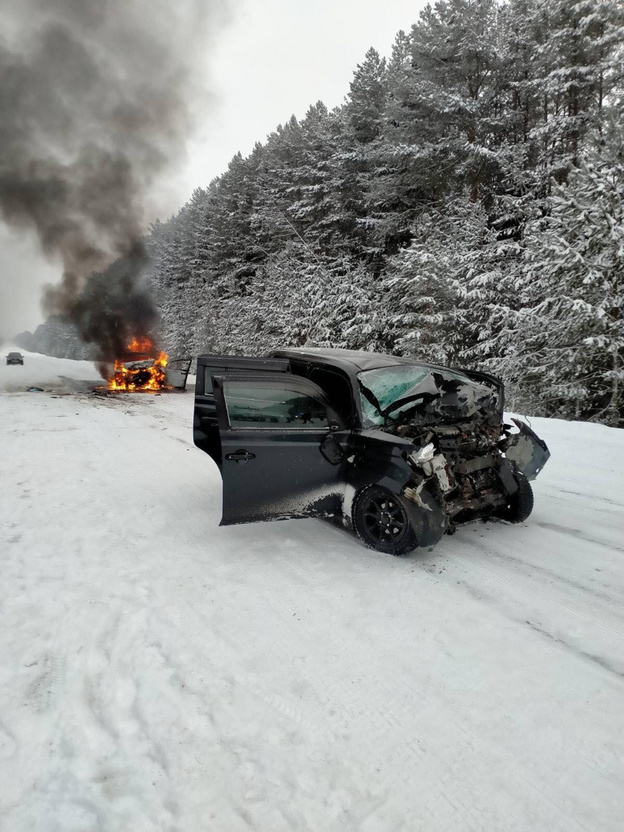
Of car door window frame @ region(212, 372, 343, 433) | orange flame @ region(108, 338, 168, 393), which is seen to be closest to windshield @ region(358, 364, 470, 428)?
car door window frame @ region(212, 372, 343, 433)

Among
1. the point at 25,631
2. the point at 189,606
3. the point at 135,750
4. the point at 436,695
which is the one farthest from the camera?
the point at 189,606

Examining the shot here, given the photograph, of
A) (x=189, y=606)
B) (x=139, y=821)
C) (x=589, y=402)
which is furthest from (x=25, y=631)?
(x=589, y=402)

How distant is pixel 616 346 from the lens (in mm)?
9469

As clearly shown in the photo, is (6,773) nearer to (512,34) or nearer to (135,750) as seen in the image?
(135,750)

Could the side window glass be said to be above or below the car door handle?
above

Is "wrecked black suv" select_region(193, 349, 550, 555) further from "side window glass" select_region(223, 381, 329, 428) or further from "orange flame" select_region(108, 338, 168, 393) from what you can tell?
"orange flame" select_region(108, 338, 168, 393)

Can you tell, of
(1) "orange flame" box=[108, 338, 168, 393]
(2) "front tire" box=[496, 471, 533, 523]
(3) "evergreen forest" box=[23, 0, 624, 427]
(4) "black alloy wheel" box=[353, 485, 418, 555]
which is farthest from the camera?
(1) "orange flame" box=[108, 338, 168, 393]

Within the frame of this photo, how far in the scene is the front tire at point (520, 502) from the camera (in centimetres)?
424

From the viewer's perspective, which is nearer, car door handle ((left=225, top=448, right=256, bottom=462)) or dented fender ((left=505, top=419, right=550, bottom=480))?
car door handle ((left=225, top=448, right=256, bottom=462))

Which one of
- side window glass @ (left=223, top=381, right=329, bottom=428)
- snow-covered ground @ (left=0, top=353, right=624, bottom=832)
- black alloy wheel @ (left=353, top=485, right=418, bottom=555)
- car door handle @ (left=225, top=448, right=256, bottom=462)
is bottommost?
snow-covered ground @ (left=0, top=353, right=624, bottom=832)

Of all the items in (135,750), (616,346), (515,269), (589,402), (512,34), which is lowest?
(135,750)

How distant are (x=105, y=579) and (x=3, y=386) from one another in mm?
17415

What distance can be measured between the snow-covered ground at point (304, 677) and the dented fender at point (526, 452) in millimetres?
564

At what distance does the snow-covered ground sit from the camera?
1.75 metres
